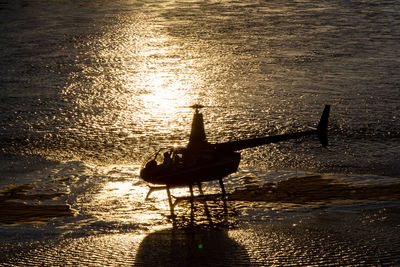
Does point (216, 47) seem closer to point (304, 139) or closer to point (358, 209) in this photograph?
point (304, 139)

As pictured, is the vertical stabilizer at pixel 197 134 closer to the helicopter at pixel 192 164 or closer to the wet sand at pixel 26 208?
the helicopter at pixel 192 164

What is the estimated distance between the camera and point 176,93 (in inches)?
1586

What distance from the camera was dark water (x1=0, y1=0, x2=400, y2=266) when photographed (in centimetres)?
2716

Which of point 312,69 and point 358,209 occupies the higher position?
point 312,69

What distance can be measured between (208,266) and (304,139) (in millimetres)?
15848

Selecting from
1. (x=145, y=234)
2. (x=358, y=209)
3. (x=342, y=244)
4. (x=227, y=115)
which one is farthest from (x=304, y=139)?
(x=145, y=234)

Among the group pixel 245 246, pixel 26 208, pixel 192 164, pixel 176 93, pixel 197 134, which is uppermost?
pixel 197 134

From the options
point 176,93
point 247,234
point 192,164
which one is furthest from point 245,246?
point 176,93

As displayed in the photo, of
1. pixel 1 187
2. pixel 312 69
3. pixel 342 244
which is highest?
pixel 312 69

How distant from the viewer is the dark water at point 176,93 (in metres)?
27.2

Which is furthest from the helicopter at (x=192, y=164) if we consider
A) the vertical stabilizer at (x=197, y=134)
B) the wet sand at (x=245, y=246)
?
the wet sand at (x=245, y=246)

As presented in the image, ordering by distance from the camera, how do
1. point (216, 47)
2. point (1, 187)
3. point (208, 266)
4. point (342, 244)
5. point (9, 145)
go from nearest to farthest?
point (208, 266) → point (342, 244) → point (1, 187) → point (9, 145) → point (216, 47)

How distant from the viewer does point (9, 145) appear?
31.3 metres

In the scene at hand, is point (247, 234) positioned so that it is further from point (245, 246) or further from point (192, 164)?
point (192, 164)
